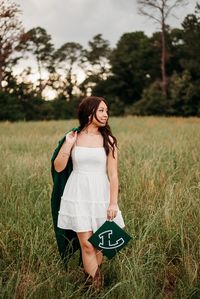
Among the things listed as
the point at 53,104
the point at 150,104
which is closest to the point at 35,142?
the point at 150,104

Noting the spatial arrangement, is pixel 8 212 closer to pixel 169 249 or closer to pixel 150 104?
pixel 169 249

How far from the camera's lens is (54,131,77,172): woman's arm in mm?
2947

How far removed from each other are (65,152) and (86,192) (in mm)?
289

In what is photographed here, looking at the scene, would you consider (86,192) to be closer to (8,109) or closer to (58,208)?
(58,208)

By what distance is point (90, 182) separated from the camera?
292 centimetres

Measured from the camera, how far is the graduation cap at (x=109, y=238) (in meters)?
2.84

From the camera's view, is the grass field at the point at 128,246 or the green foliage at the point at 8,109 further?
the green foliage at the point at 8,109

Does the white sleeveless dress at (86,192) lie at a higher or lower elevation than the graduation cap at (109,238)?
higher

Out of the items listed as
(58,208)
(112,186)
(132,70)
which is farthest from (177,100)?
(112,186)

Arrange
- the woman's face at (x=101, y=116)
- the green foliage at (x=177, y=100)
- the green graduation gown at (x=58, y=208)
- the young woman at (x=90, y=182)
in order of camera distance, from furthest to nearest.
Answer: the green foliage at (x=177, y=100), the green graduation gown at (x=58, y=208), the woman's face at (x=101, y=116), the young woman at (x=90, y=182)

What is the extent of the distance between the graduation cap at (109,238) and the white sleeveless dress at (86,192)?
9 cm

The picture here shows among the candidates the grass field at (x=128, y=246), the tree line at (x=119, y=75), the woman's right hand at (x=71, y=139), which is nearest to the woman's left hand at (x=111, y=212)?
the grass field at (x=128, y=246)

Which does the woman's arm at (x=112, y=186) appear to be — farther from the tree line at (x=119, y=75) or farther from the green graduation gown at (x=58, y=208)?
the tree line at (x=119, y=75)

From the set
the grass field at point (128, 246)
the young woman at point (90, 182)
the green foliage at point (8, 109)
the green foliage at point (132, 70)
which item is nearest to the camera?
the grass field at point (128, 246)
